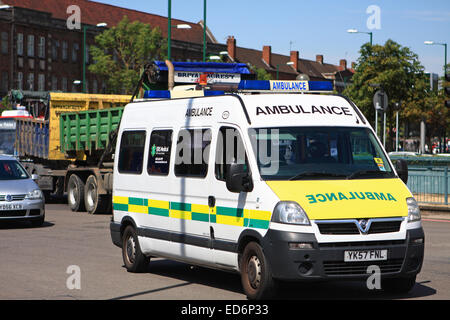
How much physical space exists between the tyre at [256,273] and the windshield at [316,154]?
772 millimetres

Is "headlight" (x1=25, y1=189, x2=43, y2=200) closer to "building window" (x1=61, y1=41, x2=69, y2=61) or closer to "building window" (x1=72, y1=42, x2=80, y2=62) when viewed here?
"building window" (x1=61, y1=41, x2=69, y2=61)

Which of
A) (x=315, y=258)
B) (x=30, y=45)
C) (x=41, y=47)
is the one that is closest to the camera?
(x=315, y=258)

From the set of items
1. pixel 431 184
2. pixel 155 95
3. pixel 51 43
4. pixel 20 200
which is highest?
pixel 51 43

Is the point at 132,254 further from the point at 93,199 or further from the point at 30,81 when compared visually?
the point at 30,81

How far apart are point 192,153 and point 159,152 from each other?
86 centimetres

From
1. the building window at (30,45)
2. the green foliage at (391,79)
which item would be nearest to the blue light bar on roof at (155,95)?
the green foliage at (391,79)

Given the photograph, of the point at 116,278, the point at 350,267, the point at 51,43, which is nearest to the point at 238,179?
the point at 350,267

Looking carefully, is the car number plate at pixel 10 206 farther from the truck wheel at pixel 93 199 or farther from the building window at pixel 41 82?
the building window at pixel 41 82

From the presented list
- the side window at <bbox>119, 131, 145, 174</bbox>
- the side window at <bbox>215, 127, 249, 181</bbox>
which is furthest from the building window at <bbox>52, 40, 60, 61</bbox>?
the side window at <bbox>215, 127, 249, 181</bbox>

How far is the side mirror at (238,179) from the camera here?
357 inches

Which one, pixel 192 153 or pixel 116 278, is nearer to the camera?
pixel 192 153

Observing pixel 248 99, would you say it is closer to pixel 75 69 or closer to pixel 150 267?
pixel 150 267

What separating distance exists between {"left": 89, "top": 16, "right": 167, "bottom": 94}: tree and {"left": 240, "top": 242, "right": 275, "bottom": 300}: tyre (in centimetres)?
6137

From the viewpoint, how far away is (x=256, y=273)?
898cm
